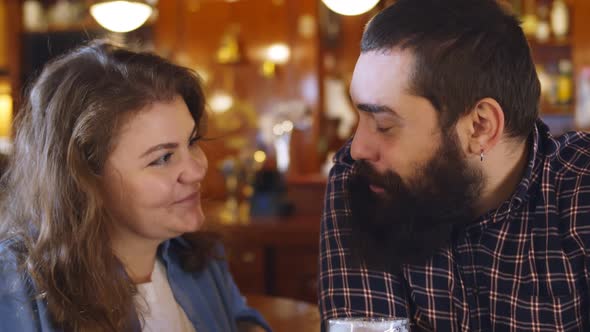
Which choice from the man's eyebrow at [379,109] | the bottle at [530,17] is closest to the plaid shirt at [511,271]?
the man's eyebrow at [379,109]

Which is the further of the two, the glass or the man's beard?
the man's beard

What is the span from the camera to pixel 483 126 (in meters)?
1.55

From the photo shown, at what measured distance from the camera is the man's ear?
1.53 meters

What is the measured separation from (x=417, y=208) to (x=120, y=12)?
2.93m

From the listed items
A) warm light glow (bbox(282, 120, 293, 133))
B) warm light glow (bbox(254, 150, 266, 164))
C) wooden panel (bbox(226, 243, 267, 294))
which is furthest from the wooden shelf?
wooden panel (bbox(226, 243, 267, 294))

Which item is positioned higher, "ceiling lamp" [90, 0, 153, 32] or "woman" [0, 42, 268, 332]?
"ceiling lamp" [90, 0, 153, 32]

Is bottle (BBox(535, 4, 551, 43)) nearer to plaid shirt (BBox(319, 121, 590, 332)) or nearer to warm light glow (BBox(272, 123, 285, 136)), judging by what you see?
warm light glow (BBox(272, 123, 285, 136))

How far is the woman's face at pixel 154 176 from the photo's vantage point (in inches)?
60.0

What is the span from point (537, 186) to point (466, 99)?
0.74 ft

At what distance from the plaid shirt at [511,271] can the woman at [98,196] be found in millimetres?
353

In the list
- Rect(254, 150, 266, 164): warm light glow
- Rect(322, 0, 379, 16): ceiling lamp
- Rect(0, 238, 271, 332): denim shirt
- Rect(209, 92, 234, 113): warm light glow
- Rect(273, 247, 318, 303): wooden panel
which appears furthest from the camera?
Rect(209, 92, 234, 113): warm light glow

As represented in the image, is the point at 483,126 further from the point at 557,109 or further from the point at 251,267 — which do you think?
the point at 557,109

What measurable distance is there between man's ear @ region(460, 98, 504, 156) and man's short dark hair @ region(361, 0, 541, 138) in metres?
0.02

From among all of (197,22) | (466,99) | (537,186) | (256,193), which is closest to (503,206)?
(537,186)
